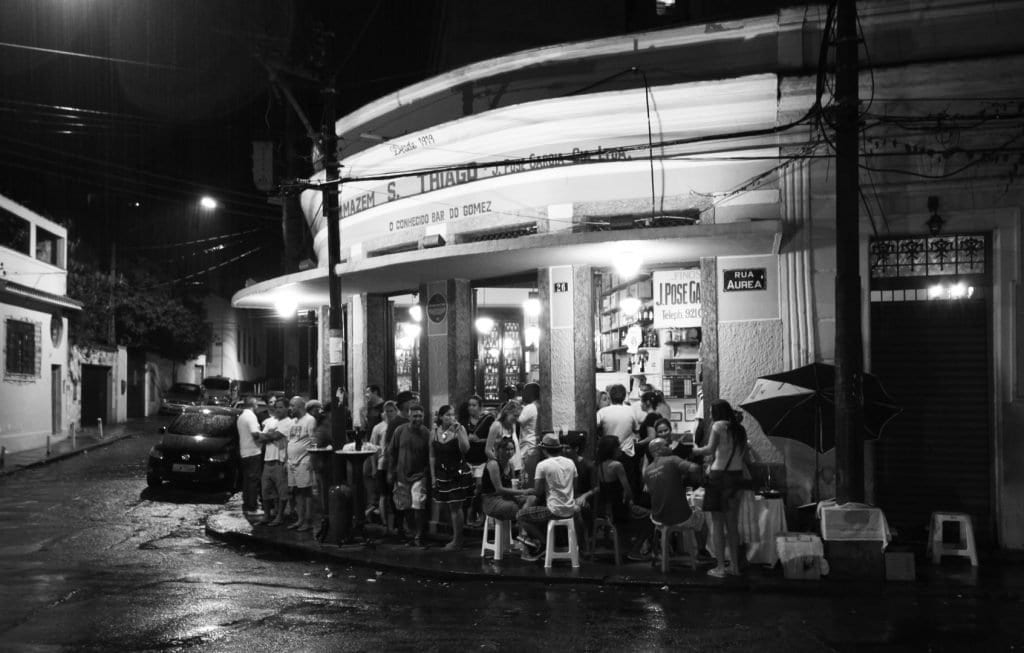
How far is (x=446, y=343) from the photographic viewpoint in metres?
15.5

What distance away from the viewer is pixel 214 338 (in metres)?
52.2

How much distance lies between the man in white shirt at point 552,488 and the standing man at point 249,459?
5.82 meters

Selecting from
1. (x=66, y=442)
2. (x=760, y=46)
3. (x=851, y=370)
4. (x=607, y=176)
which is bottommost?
(x=66, y=442)

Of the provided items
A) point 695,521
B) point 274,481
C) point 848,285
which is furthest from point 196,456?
point 848,285

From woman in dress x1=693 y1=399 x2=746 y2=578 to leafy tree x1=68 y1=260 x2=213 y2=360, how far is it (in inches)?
1169

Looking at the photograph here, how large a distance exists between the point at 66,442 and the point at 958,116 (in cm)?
2667

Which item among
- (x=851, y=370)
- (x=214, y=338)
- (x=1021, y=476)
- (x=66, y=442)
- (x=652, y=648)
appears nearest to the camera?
(x=652, y=648)

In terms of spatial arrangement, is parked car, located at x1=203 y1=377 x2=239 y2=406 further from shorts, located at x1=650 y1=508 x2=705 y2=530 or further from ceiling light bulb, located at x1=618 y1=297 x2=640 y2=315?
shorts, located at x1=650 y1=508 x2=705 y2=530

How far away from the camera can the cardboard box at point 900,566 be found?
9.92 meters

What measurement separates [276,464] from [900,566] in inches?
341

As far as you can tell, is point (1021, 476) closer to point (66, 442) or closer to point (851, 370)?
Result: point (851, 370)

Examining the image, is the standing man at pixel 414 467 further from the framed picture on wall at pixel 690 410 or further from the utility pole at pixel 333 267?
the framed picture on wall at pixel 690 410

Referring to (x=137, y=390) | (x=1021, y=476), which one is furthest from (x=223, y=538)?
(x=137, y=390)

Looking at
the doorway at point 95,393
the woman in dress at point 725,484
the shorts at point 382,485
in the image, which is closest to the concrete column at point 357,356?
the shorts at point 382,485
